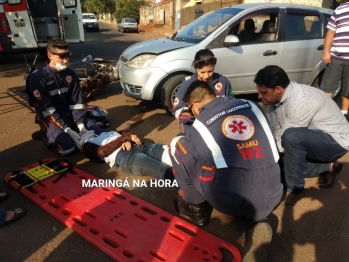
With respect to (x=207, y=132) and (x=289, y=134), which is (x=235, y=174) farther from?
(x=289, y=134)

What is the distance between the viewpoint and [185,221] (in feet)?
8.50

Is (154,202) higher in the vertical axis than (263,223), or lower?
lower

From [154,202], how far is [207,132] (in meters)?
1.20

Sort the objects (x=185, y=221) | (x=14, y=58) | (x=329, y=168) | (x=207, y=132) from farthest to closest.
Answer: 1. (x=14, y=58)
2. (x=329, y=168)
3. (x=185, y=221)
4. (x=207, y=132)

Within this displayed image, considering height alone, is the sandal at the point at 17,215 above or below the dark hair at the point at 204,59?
below

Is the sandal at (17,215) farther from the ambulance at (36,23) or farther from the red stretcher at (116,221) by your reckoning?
the ambulance at (36,23)

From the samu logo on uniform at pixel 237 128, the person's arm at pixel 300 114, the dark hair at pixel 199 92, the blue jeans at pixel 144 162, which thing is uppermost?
the dark hair at pixel 199 92

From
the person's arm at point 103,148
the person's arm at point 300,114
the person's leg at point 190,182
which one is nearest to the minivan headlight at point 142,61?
the person's arm at point 103,148

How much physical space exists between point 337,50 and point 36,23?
10420 millimetres

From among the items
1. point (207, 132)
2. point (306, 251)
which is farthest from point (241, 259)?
point (207, 132)

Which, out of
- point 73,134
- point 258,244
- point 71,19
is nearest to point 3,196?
point 73,134

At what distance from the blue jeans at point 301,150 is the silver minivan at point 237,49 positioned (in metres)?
2.41

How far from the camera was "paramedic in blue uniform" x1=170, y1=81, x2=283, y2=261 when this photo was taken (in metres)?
2.04

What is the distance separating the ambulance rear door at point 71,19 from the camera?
1022cm
